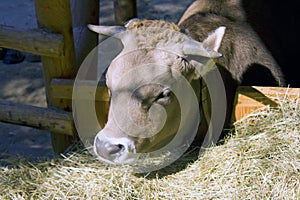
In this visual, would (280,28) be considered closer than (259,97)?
→ No

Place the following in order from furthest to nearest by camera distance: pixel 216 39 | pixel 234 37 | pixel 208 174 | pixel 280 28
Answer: pixel 280 28
pixel 234 37
pixel 216 39
pixel 208 174

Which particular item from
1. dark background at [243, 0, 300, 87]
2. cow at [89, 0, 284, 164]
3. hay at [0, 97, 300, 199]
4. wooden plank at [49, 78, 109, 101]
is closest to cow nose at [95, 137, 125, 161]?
cow at [89, 0, 284, 164]

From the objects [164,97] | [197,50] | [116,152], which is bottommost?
[116,152]

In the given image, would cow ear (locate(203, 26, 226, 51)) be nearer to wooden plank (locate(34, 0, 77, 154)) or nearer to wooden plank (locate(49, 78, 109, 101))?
wooden plank (locate(49, 78, 109, 101))

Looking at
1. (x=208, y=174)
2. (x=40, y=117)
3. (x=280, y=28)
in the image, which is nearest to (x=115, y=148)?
(x=208, y=174)

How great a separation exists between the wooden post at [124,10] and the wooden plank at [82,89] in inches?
98.2

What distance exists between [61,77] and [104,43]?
2.02m

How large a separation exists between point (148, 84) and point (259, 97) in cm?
87

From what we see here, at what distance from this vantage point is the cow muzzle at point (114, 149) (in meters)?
3.61

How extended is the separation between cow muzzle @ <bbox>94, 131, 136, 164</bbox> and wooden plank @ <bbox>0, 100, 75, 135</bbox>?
2.31 feet

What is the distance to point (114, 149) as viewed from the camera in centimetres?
362

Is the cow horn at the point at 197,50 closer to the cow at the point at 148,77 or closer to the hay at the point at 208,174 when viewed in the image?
the cow at the point at 148,77

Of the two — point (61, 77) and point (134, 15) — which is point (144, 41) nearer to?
point (61, 77)

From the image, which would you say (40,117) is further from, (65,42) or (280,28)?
(280,28)
